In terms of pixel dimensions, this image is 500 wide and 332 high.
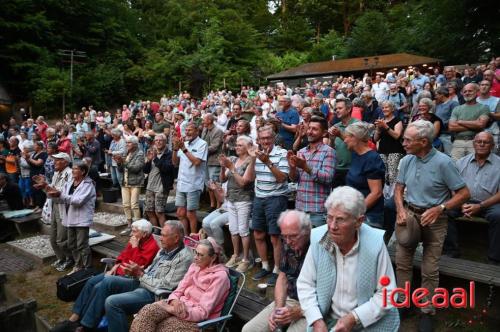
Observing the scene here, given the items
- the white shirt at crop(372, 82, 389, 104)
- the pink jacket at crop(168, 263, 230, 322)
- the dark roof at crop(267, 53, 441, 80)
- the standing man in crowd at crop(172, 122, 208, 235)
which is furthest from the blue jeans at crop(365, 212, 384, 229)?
the dark roof at crop(267, 53, 441, 80)

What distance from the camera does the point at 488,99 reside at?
5695mm

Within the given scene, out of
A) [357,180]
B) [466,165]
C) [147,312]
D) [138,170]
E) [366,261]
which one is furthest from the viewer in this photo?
[138,170]

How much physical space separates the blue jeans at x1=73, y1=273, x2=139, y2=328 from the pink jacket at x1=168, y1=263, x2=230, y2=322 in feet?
2.67

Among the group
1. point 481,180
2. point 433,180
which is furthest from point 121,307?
point 481,180

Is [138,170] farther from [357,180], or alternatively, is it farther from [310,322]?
[310,322]

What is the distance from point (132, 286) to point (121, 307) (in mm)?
395

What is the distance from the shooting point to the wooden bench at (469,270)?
3.21 m

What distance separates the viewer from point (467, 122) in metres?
5.17

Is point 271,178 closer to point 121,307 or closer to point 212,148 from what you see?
point 121,307

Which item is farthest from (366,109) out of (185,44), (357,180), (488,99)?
(185,44)

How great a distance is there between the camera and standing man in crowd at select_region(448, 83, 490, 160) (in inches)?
202

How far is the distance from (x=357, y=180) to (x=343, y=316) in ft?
5.25

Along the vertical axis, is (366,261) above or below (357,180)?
below

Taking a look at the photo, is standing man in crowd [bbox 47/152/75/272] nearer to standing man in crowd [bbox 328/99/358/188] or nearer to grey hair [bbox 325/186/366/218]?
standing man in crowd [bbox 328/99/358/188]
